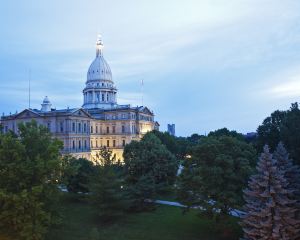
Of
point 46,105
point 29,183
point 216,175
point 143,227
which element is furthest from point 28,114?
point 216,175

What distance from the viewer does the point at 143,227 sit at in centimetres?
2870

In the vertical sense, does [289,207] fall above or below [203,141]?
below

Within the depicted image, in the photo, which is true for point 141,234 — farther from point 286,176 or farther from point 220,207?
point 286,176

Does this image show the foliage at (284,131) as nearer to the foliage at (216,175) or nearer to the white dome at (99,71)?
the foliage at (216,175)

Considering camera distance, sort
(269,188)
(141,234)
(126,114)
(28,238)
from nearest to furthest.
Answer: (269,188) < (28,238) < (141,234) < (126,114)

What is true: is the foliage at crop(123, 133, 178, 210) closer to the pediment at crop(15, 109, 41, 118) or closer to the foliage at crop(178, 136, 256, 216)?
the foliage at crop(178, 136, 256, 216)

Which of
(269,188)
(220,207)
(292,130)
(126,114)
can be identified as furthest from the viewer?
(126,114)

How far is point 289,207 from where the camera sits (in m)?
20.3

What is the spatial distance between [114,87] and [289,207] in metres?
84.9

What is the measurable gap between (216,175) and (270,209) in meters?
5.28

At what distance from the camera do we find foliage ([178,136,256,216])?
24141 mm

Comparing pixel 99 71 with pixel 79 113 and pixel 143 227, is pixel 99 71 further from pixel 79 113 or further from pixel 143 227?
pixel 143 227

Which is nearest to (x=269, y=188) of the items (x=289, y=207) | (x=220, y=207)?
(x=289, y=207)

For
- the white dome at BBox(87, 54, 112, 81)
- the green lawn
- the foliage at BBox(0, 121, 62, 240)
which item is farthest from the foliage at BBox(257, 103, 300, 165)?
the white dome at BBox(87, 54, 112, 81)
